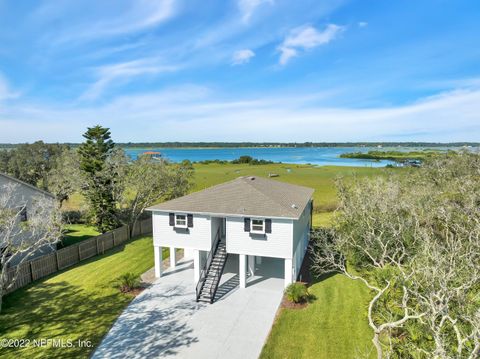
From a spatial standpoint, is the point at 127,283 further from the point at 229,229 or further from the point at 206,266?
the point at 229,229

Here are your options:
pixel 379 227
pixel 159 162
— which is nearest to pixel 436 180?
pixel 379 227

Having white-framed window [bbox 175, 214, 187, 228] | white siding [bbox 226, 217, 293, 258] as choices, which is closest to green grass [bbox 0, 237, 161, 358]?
white-framed window [bbox 175, 214, 187, 228]

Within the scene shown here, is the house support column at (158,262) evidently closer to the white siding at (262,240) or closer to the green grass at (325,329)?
the white siding at (262,240)

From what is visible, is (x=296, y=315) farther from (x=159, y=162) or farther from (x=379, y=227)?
(x=159, y=162)

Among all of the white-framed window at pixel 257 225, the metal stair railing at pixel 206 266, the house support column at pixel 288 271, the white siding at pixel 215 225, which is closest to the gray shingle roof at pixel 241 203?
the white-framed window at pixel 257 225

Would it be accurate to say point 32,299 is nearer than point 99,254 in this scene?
Yes
